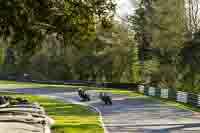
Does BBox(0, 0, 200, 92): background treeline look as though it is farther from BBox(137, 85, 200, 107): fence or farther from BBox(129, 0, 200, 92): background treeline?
BBox(137, 85, 200, 107): fence

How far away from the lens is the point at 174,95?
132 feet

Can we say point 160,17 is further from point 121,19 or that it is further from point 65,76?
point 65,76

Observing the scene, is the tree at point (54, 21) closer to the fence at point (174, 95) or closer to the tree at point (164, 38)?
the fence at point (174, 95)

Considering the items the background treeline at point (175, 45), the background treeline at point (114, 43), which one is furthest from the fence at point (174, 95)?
the background treeline at point (114, 43)

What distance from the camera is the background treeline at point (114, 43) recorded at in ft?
61.2

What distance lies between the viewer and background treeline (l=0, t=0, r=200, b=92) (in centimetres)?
1866

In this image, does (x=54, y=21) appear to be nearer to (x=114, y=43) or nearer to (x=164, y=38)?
(x=164, y=38)

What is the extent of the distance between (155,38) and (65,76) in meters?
20.8

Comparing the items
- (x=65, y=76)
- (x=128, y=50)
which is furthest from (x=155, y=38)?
(x=65, y=76)

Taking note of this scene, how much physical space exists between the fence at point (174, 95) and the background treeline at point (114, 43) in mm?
7648

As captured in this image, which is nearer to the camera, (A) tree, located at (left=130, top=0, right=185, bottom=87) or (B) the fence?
(B) the fence

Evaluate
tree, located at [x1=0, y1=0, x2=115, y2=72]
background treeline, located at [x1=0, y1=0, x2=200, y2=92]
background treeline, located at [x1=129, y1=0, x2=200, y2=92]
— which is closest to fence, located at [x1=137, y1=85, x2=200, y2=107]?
background treeline, located at [x1=129, y1=0, x2=200, y2=92]

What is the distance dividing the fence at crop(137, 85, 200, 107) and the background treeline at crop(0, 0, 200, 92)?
25.1ft

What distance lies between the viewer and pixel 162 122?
76.4 feet
